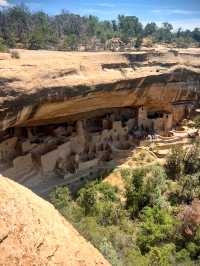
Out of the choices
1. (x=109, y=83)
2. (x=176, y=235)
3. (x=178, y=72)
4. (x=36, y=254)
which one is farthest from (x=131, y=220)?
(x=36, y=254)

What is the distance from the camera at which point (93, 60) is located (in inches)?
536

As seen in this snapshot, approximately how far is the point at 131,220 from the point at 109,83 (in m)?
4.52

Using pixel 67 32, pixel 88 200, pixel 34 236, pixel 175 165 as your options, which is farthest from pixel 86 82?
pixel 67 32

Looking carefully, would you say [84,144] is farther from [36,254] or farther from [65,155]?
[36,254]

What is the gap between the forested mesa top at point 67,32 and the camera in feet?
89.5

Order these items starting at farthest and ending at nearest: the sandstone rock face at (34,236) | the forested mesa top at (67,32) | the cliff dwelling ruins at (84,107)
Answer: the forested mesa top at (67,32) → the cliff dwelling ruins at (84,107) → the sandstone rock face at (34,236)

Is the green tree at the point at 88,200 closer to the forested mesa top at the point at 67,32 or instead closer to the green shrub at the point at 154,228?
the green shrub at the point at 154,228

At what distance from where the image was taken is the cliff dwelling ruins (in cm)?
1190

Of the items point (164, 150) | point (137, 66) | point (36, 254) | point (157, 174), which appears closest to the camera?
point (36, 254)

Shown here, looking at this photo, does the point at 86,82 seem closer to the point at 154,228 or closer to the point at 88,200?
the point at 88,200

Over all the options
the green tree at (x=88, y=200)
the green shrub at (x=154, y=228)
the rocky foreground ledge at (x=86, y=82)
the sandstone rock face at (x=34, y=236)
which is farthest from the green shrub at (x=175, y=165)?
the sandstone rock face at (x=34, y=236)

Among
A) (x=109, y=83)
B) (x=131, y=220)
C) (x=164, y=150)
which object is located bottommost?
(x=131, y=220)

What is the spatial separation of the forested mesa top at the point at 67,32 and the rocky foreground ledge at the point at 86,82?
8969 mm

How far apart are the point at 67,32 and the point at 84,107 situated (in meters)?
25.0
